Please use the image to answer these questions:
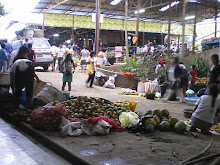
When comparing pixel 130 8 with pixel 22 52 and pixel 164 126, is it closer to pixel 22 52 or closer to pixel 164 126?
pixel 22 52

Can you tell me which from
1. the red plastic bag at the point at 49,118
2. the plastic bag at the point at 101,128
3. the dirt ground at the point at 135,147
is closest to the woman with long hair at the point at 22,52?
the red plastic bag at the point at 49,118

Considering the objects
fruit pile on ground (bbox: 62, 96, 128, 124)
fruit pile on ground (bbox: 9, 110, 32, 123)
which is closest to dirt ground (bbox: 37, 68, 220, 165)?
fruit pile on ground (bbox: 62, 96, 128, 124)

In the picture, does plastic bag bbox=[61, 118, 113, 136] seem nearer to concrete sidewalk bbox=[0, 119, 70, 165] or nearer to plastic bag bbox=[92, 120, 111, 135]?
plastic bag bbox=[92, 120, 111, 135]

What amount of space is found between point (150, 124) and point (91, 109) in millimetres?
1510

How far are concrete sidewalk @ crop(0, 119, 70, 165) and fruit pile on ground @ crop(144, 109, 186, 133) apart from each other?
2083mm

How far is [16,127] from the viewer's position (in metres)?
6.23

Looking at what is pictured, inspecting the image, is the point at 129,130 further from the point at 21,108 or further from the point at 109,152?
the point at 21,108

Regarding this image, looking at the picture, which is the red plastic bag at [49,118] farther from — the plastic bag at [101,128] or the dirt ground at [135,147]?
the plastic bag at [101,128]

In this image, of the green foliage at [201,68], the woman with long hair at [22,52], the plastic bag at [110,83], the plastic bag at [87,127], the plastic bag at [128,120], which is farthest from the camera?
the green foliage at [201,68]

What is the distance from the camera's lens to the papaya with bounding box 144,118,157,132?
18.1 feet

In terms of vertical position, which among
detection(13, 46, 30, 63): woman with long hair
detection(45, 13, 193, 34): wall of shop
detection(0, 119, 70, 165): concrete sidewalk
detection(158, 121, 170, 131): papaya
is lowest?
detection(0, 119, 70, 165): concrete sidewalk

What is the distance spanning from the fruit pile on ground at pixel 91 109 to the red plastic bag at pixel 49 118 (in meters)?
0.59

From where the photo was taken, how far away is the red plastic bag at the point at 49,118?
5.39 meters

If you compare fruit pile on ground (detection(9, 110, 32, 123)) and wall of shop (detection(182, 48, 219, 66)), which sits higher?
wall of shop (detection(182, 48, 219, 66))
